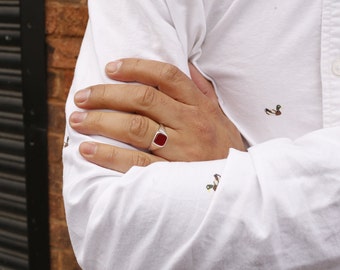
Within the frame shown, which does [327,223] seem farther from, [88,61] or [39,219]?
[39,219]

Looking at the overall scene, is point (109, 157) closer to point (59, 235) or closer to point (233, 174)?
point (233, 174)

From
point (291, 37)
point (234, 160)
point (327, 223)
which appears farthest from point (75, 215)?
point (291, 37)

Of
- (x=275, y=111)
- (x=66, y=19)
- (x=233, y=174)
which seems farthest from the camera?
(x=66, y=19)

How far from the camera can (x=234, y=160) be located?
661 millimetres

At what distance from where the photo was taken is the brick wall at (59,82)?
1606mm

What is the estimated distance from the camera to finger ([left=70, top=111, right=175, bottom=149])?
0.70 m

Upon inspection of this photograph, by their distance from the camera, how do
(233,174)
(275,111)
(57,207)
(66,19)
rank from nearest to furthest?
1. (233,174)
2. (275,111)
3. (66,19)
4. (57,207)

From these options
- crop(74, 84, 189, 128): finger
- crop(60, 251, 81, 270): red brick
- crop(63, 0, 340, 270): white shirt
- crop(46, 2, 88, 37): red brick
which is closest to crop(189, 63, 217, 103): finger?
crop(63, 0, 340, 270): white shirt

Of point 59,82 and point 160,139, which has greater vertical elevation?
point 160,139

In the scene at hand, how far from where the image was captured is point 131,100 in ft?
2.35

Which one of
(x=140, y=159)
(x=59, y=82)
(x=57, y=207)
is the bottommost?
(x=57, y=207)

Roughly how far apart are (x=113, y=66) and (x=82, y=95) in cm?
7

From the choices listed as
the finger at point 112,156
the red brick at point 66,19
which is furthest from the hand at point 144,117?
the red brick at point 66,19

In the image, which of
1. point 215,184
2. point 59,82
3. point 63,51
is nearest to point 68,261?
point 59,82
